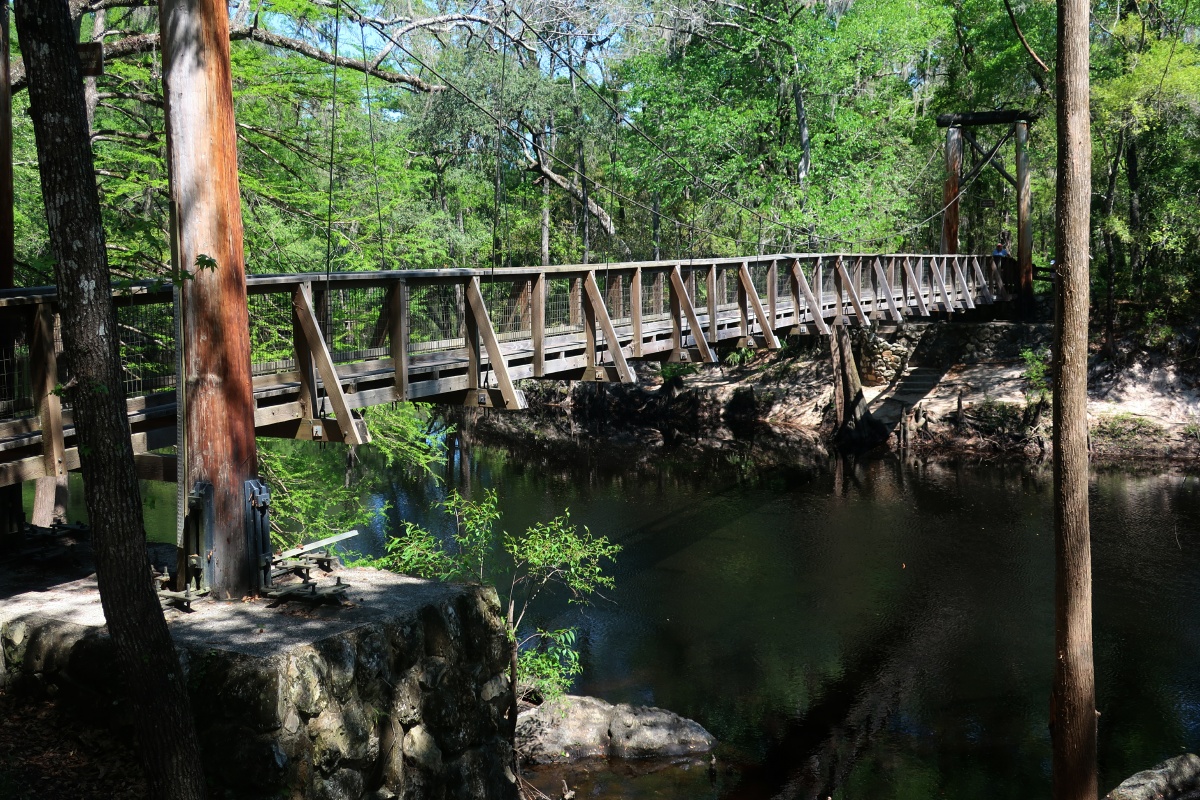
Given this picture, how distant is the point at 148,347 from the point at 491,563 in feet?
19.9

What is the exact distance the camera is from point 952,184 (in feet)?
71.8

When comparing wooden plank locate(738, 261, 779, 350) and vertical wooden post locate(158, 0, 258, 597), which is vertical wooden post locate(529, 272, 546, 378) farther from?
wooden plank locate(738, 261, 779, 350)

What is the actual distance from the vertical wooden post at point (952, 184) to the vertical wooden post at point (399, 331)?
1764 centimetres

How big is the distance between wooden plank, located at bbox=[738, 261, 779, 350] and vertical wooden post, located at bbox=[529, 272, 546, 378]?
13.0 ft

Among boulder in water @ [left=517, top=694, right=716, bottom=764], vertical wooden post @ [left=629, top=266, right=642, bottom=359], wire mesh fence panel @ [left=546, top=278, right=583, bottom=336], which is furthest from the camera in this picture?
vertical wooden post @ [left=629, top=266, right=642, bottom=359]

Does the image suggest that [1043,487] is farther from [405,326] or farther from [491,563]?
[405,326]

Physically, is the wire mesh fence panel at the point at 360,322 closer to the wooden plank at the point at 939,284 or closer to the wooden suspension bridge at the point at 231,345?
the wooden suspension bridge at the point at 231,345

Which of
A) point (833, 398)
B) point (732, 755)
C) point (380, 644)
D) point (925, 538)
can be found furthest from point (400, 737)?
point (833, 398)

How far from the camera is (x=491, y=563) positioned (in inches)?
460

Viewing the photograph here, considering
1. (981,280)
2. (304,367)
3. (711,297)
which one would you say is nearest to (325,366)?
(304,367)

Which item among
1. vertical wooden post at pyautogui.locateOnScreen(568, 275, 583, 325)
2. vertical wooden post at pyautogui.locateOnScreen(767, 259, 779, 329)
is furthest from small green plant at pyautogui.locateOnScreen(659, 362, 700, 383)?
vertical wooden post at pyautogui.locateOnScreen(568, 275, 583, 325)

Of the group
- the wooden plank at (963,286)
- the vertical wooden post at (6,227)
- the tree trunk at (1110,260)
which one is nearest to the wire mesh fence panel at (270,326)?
the vertical wooden post at (6,227)

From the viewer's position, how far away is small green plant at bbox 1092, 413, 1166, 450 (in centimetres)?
1830

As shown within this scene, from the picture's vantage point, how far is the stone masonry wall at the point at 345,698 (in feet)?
13.1
